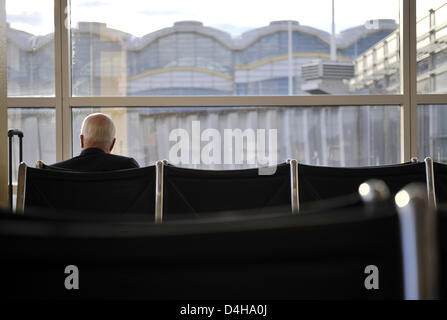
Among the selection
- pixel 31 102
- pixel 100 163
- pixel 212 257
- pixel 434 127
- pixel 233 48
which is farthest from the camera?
pixel 233 48

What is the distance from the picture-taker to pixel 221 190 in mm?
Answer: 2363

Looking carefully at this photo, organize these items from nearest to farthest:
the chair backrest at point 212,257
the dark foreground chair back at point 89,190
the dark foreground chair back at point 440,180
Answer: the chair backrest at point 212,257, the dark foreground chair back at point 89,190, the dark foreground chair back at point 440,180

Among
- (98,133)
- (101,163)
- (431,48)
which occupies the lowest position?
(101,163)

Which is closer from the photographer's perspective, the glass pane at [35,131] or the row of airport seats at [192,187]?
the row of airport seats at [192,187]

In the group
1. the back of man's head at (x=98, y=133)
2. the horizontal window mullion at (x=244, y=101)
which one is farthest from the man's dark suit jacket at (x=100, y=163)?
the horizontal window mullion at (x=244, y=101)

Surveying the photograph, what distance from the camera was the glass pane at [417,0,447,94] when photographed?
4605mm

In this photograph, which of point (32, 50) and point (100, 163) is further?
point (32, 50)

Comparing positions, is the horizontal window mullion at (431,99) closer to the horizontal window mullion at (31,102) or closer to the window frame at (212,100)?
the window frame at (212,100)

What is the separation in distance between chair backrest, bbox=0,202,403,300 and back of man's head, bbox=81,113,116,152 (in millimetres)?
2833

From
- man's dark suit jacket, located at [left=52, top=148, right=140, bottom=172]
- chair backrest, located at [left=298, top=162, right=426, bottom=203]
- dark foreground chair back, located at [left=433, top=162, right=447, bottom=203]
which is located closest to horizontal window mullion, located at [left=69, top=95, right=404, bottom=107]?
man's dark suit jacket, located at [left=52, top=148, right=140, bottom=172]

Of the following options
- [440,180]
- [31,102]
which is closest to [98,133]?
[31,102]

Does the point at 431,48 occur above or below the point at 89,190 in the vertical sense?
above

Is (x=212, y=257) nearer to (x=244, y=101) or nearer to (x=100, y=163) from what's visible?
(x=100, y=163)

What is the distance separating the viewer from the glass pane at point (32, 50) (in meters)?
4.57
